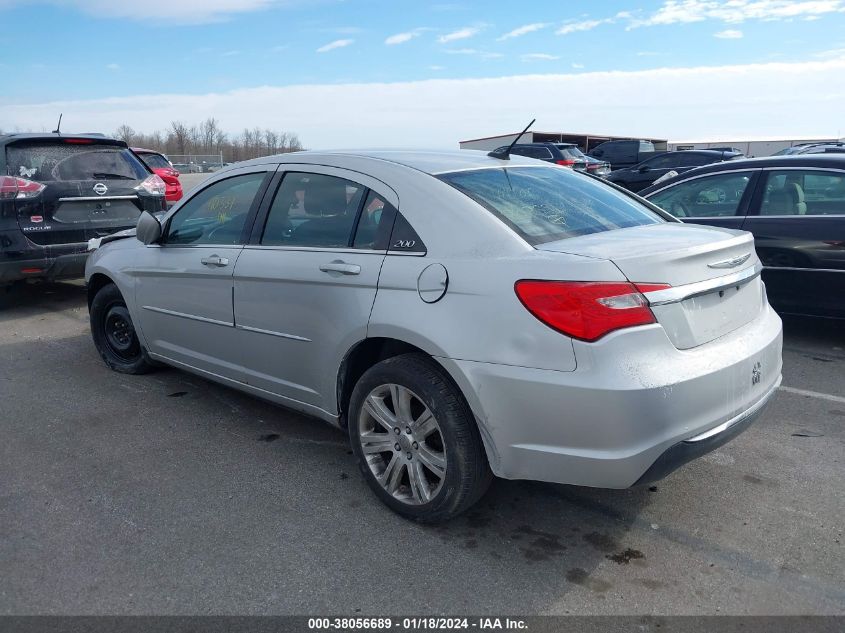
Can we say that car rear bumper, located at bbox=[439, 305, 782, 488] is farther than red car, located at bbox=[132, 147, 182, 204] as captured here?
No

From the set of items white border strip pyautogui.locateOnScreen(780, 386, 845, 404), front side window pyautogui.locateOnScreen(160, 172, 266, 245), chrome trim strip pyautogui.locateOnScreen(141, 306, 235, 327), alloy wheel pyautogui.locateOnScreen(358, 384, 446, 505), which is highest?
front side window pyautogui.locateOnScreen(160, 172, 266, 245)

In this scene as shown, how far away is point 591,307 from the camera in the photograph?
2588mm

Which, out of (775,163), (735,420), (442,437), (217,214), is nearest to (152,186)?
(217,214)

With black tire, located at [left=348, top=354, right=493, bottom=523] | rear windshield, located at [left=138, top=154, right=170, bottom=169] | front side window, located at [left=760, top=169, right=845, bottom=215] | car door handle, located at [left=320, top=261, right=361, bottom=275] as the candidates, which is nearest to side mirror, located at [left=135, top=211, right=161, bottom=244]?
car door handle, located at [left=320, top=261, right=361, bottom=275]

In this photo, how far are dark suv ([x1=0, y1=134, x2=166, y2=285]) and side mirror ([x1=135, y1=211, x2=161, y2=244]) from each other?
123 inches

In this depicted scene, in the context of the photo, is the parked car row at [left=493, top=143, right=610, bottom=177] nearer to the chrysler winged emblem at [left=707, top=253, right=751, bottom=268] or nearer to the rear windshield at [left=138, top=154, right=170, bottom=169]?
the rear windshield at [left=138, top=154, right=170, bottom=169]

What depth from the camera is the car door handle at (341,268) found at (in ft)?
10.8

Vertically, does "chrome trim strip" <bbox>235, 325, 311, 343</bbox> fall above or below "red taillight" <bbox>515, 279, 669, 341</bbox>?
below

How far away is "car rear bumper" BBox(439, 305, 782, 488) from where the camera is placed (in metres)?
2.56

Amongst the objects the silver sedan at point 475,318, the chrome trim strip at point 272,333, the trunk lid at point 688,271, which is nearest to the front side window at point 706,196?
the silver sedan at point 475,318

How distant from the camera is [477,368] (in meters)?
2.77

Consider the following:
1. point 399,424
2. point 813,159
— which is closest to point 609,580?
point 399,424

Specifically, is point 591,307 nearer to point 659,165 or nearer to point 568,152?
point 659,165

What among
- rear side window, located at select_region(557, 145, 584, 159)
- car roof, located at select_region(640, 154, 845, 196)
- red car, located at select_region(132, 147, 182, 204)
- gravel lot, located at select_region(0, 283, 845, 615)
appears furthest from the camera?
rear side window, located at select_region(557, 145, 584, 159)
